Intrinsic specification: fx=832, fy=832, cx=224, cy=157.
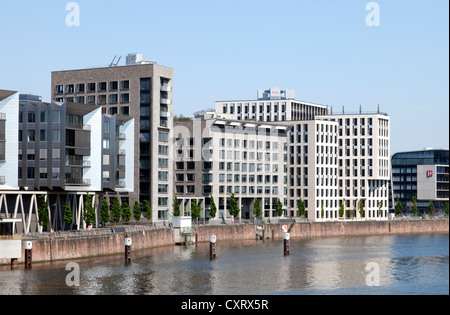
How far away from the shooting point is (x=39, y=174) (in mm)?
128125

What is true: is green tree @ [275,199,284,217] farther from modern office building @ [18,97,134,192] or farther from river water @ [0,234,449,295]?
modern office building @ [18,97,134,192]

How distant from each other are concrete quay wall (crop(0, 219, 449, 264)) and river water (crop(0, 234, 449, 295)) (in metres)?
1.98

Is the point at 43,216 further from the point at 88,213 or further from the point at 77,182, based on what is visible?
the point at 77,182

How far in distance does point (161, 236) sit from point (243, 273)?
1483 inches

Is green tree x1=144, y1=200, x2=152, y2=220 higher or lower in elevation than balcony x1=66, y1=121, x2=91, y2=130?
lower

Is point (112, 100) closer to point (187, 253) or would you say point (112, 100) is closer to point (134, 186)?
point (134, 186)

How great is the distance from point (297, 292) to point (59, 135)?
54345 millimetres

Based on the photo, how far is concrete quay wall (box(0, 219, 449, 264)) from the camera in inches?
4163

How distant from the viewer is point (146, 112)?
166250 mm

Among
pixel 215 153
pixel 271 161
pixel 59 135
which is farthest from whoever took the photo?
pixel 271 161

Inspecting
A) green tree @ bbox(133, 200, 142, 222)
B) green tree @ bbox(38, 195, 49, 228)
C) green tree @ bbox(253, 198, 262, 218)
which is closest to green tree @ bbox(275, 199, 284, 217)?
green tree @ bbox(253, 198, 262, 218)

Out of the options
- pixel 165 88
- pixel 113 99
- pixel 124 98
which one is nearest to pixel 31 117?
pixel 124 98

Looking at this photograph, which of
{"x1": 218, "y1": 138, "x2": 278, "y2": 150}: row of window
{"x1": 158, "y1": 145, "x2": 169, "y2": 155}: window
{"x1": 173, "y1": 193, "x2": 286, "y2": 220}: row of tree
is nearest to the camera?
{"x1": 173, "y1": 193, "x2": 286, "y2": 220}: row of tree
